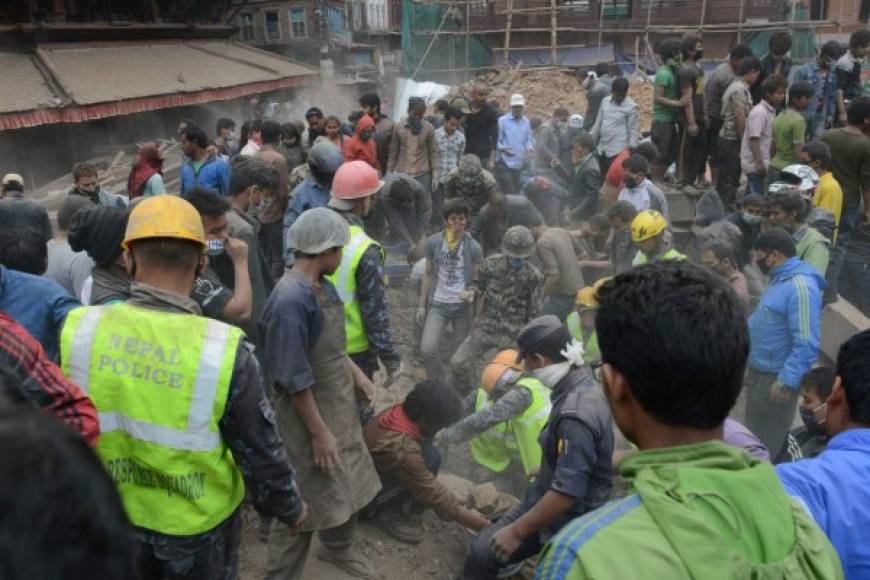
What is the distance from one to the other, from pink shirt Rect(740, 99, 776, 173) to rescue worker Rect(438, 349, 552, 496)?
14.0 ft

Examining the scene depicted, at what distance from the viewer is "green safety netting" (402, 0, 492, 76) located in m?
21.8

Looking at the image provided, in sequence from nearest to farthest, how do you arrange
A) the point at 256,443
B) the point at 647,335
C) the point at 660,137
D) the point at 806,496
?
the point at 647,335 < the point at 806,496 < the point at 256,443 < the point at 660,137

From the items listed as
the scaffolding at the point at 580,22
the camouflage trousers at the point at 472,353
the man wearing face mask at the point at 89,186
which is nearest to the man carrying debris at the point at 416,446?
the camouflage trousers at the point at 472,353

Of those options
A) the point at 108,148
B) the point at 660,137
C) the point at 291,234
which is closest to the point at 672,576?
the point at 291,234

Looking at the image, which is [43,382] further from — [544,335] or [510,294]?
[510,294]

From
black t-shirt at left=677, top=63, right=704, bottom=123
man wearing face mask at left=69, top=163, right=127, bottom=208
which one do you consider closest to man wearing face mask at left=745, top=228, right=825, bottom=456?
black t-shirt at left=677, top=63, right=704, bottom=123

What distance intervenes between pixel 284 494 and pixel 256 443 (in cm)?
28

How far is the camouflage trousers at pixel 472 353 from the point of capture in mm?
5703

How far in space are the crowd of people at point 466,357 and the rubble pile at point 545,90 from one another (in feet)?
36.3

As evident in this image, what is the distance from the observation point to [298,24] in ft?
106

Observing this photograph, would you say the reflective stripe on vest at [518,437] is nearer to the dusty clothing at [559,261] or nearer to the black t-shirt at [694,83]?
the dusty clothing at [559,261]

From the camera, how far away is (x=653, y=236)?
17.7ft

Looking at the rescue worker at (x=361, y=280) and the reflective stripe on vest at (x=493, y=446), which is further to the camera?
the reflective stripe on vest at (x=493, y=446)

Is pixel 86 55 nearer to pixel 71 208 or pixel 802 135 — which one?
pixel 71 208
